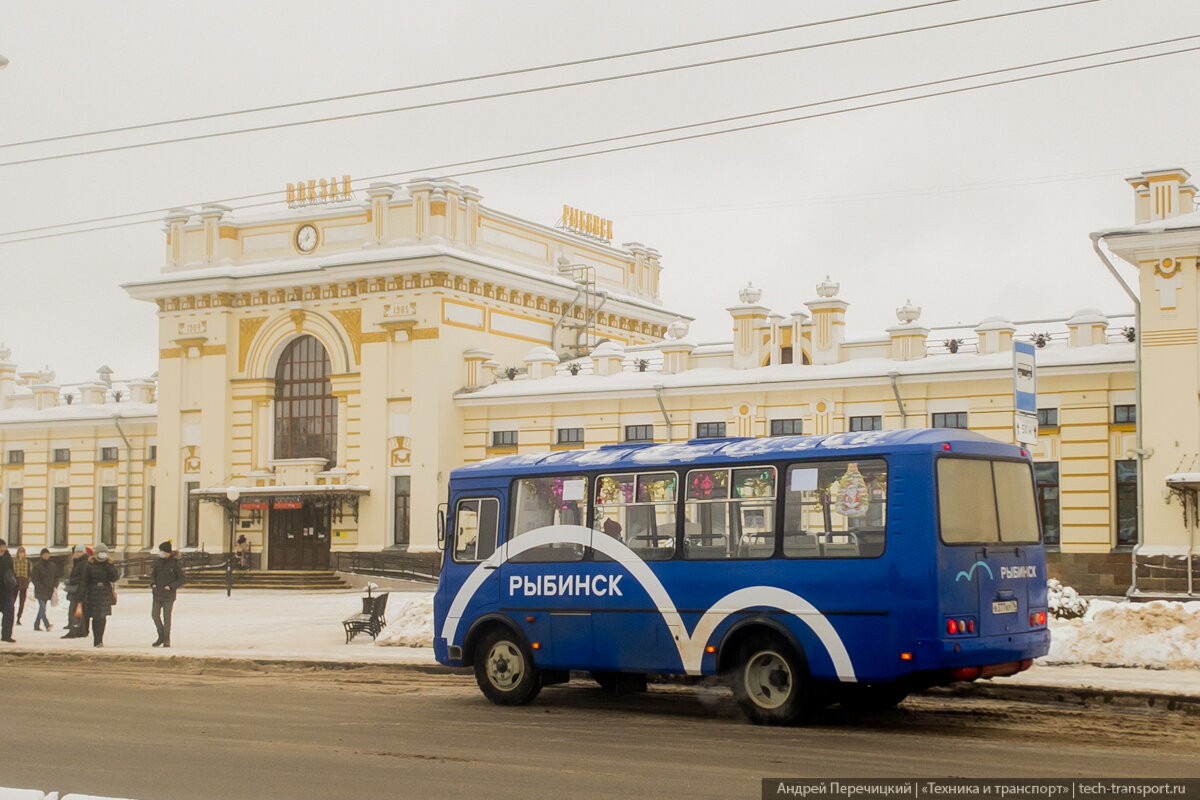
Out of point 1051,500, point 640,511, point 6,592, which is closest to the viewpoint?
point 640,511

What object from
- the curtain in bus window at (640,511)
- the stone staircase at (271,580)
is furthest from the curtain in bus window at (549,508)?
the stone staircase at (271,580)

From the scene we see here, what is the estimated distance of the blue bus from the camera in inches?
509

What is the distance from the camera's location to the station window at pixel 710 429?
4012cm

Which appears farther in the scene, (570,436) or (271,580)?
(271,580)

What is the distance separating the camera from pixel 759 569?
1391 centimetres

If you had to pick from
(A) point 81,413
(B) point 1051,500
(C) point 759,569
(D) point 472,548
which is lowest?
(C) point 759,569

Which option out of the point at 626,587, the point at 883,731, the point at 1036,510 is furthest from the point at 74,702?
the point at 1036,510

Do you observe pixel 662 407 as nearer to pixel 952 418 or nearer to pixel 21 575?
pixel 952 418

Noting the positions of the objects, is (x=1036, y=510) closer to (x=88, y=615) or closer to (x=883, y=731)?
(x=883, y=731)

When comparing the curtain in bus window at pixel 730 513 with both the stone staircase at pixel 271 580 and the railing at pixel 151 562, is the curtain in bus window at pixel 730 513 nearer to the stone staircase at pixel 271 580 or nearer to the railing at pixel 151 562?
the stone staircase at pixel 271 580

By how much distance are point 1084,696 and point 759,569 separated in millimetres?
3795

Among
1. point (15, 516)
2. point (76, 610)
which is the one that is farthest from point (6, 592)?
point (15, 516)

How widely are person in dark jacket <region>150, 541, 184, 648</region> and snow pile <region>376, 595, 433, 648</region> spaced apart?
3.64 meters

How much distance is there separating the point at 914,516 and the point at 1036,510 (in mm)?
2051
